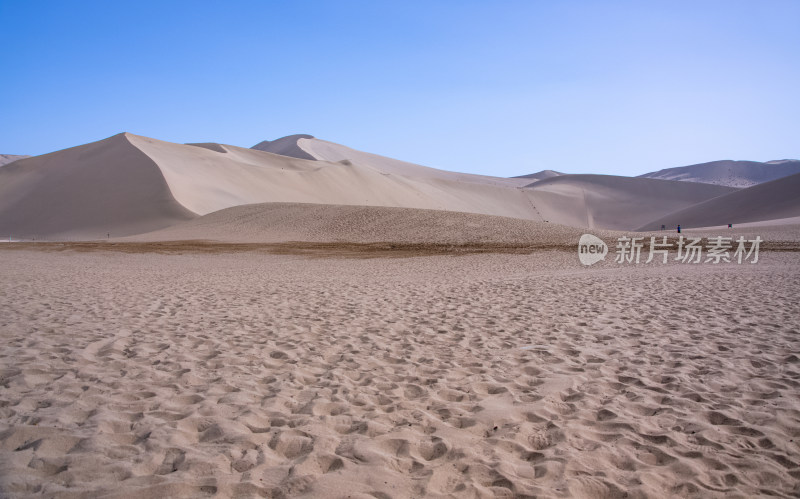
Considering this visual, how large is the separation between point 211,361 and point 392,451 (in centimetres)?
283

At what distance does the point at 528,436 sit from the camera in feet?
12.1

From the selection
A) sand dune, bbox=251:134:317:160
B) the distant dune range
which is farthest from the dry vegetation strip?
sand dune, bbox=251:134:317:160

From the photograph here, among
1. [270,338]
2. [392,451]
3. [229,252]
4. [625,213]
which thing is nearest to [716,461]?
[392,451]

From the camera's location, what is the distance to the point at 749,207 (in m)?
65.9

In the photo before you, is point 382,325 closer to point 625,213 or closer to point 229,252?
point 229,252

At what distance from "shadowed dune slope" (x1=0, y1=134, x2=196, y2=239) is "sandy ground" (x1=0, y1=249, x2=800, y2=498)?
45.0 m

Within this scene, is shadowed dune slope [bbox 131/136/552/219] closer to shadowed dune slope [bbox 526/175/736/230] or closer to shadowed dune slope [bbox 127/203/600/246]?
shadowed dune slope [bbox 526/175/736/230]

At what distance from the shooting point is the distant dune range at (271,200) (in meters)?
35.0

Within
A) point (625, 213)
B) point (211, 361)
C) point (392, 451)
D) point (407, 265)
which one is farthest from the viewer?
point (625, 213)

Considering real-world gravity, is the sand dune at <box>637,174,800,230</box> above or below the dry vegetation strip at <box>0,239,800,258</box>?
above

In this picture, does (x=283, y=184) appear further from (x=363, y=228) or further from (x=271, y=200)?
(x=363, y=228)

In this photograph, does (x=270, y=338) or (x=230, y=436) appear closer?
(x=230, y=436)

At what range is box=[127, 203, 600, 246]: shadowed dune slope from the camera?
3008cm

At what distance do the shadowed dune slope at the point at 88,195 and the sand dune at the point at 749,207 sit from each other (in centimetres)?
6457
